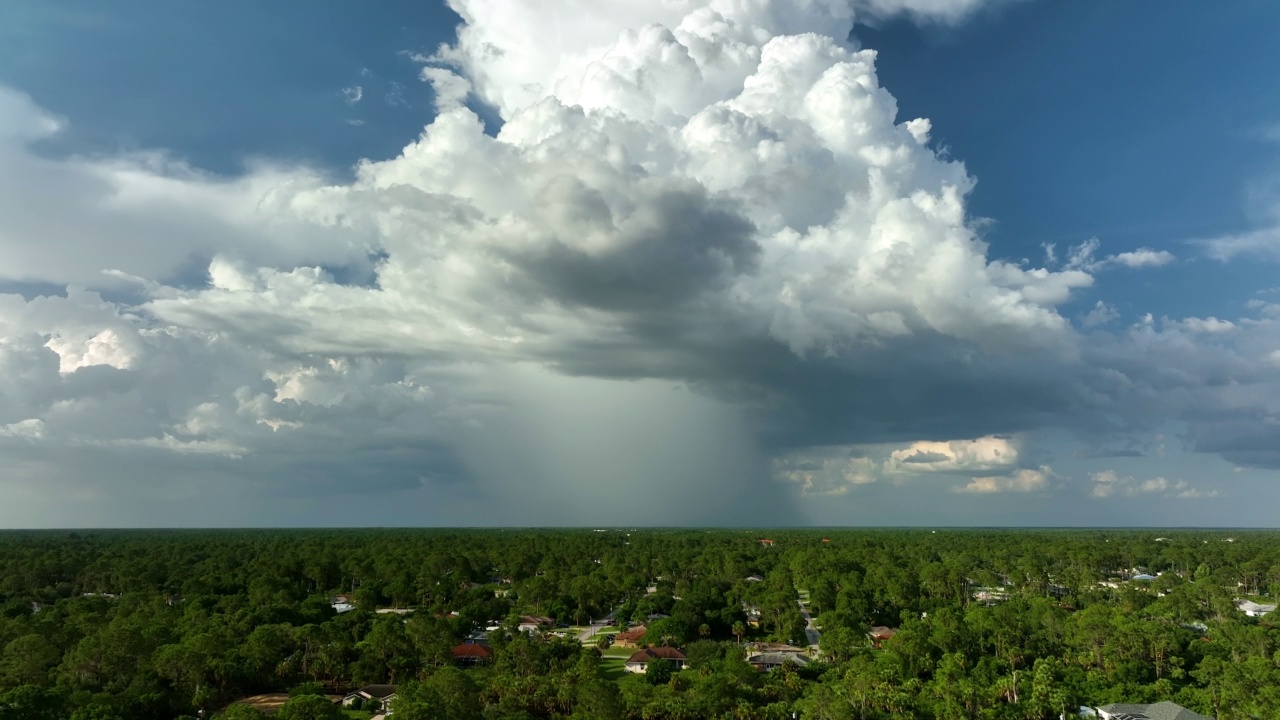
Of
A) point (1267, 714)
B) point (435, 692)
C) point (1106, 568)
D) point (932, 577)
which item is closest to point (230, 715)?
point (435, 692)

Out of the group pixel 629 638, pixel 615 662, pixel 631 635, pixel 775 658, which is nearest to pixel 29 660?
pixel 615 662

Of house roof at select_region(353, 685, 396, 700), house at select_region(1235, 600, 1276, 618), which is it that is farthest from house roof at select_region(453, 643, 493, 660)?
house at select_region(1235, 600, 1276, 618)

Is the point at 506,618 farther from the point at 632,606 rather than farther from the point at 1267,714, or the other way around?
the point at 1267,714

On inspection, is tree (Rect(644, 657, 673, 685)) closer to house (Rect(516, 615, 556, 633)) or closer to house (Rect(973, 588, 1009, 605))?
house (Rect(516, 615, 556, 633))

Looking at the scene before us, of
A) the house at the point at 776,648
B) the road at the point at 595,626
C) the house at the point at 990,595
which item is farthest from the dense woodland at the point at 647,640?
the house at the point at 776,648

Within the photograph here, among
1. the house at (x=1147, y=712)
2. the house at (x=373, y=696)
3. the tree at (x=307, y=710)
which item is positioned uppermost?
the tree at (x=307, y=710)

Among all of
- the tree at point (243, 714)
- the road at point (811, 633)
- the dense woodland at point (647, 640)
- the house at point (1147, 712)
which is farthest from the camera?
the road at point (811, 633)

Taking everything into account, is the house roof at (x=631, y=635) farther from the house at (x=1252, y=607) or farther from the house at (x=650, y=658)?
the house at (x=1252, y=607)

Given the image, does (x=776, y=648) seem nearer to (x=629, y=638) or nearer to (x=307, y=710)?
(x=629, y=638)
